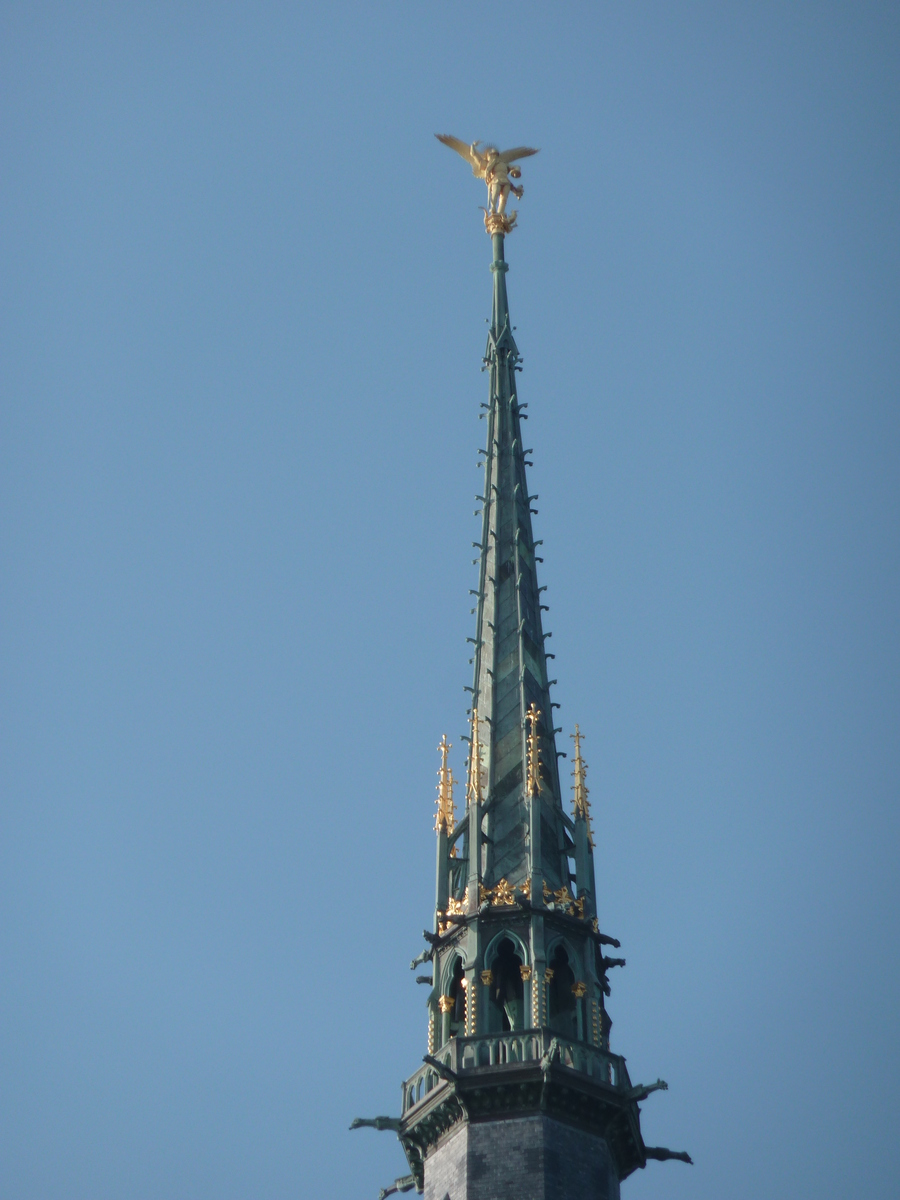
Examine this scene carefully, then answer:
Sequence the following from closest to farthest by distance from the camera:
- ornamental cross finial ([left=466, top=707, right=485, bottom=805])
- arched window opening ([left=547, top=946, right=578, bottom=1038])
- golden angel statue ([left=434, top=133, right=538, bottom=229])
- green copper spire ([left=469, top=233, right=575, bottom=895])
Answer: arched window opening ([left=547, top=946, right=578, bottom=1038]), green copper spire ([left=469, top=233, right=575, bottom=895]), ornamental cross finial ([left=466, top=707, right=485, bottom=805]), golden angel statue ([left=434, top=133, right=538, bottom=229])

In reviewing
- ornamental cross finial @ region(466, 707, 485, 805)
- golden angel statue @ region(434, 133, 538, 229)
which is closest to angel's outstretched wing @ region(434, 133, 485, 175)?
golden angel statue @ region(434, 133, 538, 229)

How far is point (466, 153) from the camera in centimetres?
9100

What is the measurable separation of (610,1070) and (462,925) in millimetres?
5713

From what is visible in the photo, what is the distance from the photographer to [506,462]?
82.5 meters

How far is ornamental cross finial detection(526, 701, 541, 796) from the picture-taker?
2781 inches

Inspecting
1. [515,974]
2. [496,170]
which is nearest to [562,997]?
[515,974]

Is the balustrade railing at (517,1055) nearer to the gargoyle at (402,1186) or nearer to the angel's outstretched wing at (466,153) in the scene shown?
the gargoyle at (402,1186)

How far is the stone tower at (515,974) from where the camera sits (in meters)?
62.4

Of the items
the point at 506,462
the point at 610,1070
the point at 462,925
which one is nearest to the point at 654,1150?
the point at 610,1070

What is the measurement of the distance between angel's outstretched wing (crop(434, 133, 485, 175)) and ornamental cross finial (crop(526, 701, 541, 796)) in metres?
24.9

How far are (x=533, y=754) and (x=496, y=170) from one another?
89.2ft

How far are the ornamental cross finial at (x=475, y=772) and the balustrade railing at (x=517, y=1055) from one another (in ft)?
28.5

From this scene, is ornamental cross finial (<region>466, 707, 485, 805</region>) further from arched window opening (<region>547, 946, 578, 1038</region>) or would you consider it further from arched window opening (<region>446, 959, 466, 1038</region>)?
arched window opening (<region>547, 946, 578, 1038</region>)

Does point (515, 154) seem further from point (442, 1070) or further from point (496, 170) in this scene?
point (442, 1070)
